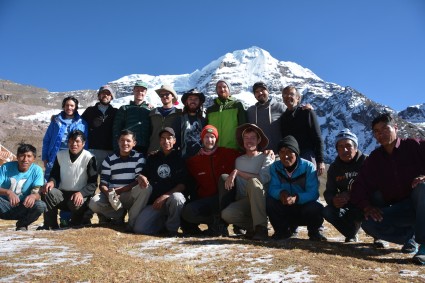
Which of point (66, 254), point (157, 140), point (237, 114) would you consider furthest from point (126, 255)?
point (237, 114)

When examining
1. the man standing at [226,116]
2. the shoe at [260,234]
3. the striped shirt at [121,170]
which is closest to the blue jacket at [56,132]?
the striped shirt at [121,170]

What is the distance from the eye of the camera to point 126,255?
6441 millimetres

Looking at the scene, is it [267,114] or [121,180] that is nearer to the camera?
[121,180]

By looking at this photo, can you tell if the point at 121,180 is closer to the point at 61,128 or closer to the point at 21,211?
the point at 21,211

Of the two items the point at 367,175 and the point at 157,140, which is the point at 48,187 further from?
the point at 367,175

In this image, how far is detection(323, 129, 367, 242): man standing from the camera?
7738mm

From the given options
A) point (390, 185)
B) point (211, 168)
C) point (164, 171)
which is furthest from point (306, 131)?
point (164, 171)

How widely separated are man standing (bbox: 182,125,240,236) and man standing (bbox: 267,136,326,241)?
1006mm

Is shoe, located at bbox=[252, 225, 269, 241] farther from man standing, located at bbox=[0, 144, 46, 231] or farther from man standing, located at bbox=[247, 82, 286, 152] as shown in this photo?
man standing, located at bbox=[0, 144, 46, 231]

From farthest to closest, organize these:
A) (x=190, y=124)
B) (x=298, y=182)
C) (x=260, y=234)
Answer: (x=190, y=124)
(x=298, y=182)
(x=260, y=234)

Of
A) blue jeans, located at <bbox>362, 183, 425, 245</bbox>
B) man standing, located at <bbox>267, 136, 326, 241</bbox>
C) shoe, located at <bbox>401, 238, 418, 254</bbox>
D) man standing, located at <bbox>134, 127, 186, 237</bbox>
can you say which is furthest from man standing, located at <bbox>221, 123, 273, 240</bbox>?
shoe, located at <bbox>401, 238, 418, 254</bbox>

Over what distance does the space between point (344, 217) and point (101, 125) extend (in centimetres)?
700

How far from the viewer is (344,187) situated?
26.5 feet

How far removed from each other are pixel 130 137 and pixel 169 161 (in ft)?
3.79
